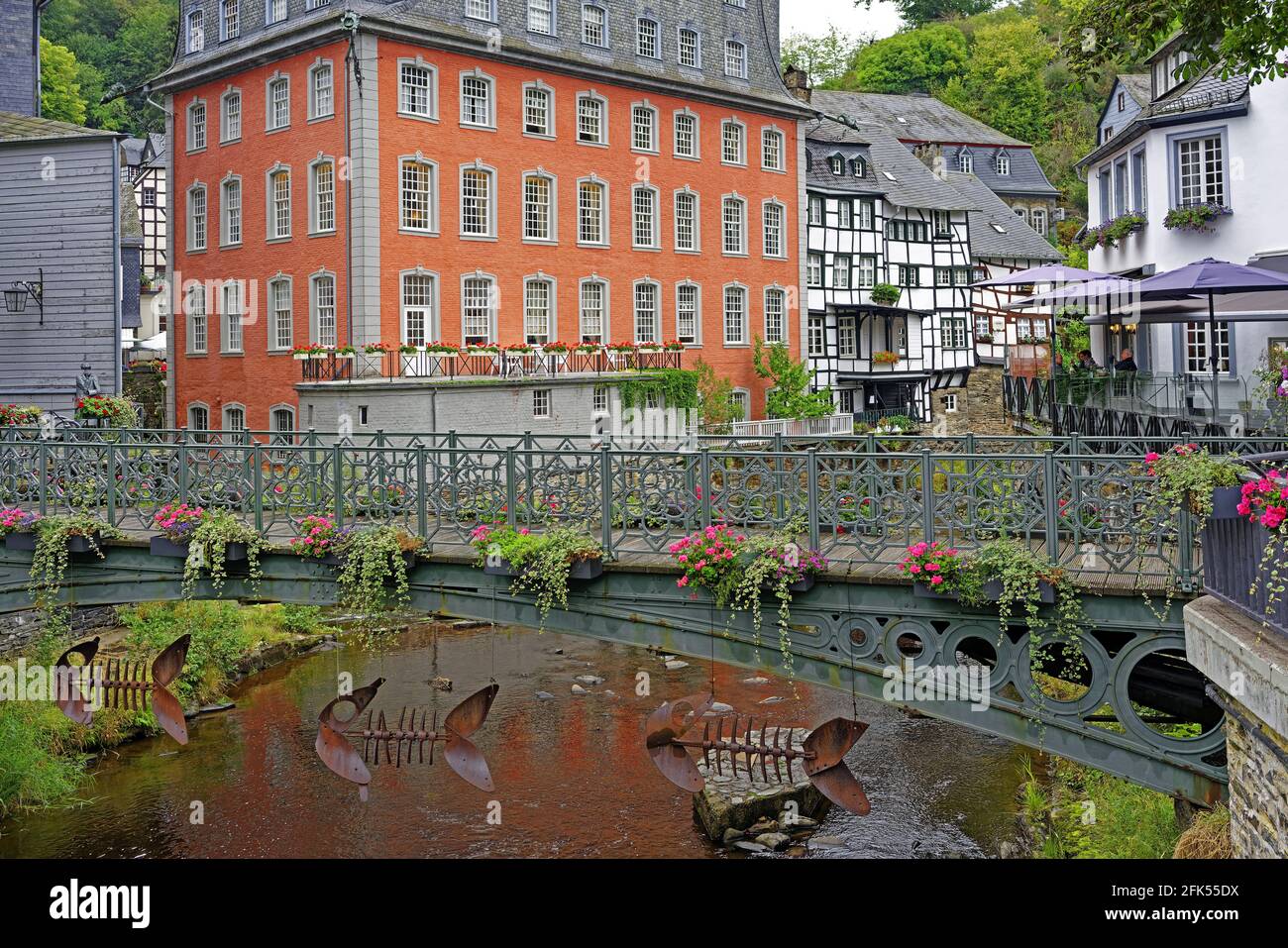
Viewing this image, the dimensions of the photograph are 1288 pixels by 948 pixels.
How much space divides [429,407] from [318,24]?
10.6 m

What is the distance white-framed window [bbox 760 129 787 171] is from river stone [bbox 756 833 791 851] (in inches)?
1227

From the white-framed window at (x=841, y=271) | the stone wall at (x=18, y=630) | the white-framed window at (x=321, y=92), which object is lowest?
the stone wall at (x=18, y=630)

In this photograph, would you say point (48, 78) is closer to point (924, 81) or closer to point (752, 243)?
point (752, 243)

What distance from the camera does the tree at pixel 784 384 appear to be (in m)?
42.7

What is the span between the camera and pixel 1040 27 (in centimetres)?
8088

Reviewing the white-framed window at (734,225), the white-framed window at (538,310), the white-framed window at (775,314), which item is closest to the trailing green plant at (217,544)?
the white-framed window at (538,310)

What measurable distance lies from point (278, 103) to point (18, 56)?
6.27 meters

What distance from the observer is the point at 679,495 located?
41.2 feet

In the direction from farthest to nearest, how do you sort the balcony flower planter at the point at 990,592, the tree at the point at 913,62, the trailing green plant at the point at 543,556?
the tree at the point at 913,62
the trailing green plant at the point at 543,556
the balcony flower planter at the point at 990,592

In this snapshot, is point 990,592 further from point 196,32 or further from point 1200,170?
point 196,32

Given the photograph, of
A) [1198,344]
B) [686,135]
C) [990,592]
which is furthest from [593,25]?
[990,592]

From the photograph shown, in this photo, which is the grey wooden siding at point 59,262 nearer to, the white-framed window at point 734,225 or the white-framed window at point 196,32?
the white-framed window at point 196,32

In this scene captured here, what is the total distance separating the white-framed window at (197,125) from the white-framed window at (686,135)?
13.5 metres

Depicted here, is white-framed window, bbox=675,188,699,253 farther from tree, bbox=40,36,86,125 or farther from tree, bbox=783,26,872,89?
tree, bbox=783,26,872,89
